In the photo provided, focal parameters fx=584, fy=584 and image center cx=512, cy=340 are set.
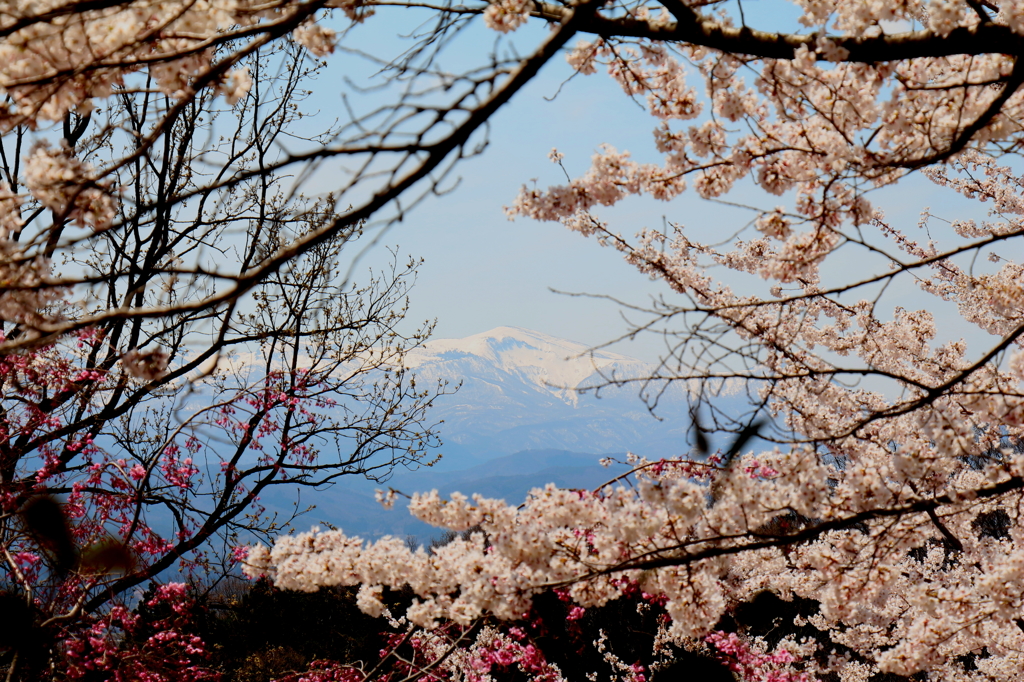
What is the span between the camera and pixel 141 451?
701 cm

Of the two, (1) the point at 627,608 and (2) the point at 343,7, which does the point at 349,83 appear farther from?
(1) the point at 627,608

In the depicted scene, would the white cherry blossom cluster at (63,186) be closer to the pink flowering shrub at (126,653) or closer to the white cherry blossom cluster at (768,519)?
the white cherry blossom cluster at (768,519)

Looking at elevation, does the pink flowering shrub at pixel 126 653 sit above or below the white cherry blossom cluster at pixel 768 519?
below

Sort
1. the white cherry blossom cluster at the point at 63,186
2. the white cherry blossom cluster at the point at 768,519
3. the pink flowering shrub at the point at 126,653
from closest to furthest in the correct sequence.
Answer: the white cherry blossom cluster at the point at 63,186 < the white cherry blossom cluster at the point at 768,519 < the pink flowering shrub at the point at 126,653

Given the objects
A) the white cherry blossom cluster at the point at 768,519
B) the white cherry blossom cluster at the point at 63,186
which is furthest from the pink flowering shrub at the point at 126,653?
the white cherry blossom cluster at the point at 63,186

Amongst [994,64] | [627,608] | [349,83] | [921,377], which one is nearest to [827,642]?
[627,608]

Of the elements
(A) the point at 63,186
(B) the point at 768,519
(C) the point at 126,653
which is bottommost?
(C) the point at 126,653

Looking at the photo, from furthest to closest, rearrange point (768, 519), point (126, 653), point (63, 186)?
point (126, 653) → point (768, 519) → point (63, 186)

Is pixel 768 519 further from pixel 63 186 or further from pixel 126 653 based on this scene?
pixel 126 653

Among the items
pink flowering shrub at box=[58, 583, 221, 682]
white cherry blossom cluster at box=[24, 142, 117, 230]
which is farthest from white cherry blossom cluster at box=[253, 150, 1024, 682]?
pink flowering shrub at box=[58, 583, 221, 682]

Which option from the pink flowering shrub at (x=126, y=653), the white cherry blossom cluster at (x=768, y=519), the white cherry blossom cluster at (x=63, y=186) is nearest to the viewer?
the white cherry blossom cluster at (x=63, y=186)

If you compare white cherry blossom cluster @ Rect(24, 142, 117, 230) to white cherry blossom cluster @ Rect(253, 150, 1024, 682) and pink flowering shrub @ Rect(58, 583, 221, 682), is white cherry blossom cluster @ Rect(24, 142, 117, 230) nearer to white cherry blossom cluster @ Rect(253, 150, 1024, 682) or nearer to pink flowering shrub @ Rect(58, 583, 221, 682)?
white cherry blossom cluster @ Rect(253, 150, 1024, 682)

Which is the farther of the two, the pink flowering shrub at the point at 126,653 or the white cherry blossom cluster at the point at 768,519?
the pink flowering shrub at the point at 126,653

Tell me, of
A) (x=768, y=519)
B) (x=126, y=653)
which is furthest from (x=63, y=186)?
(x=126, y=653)
